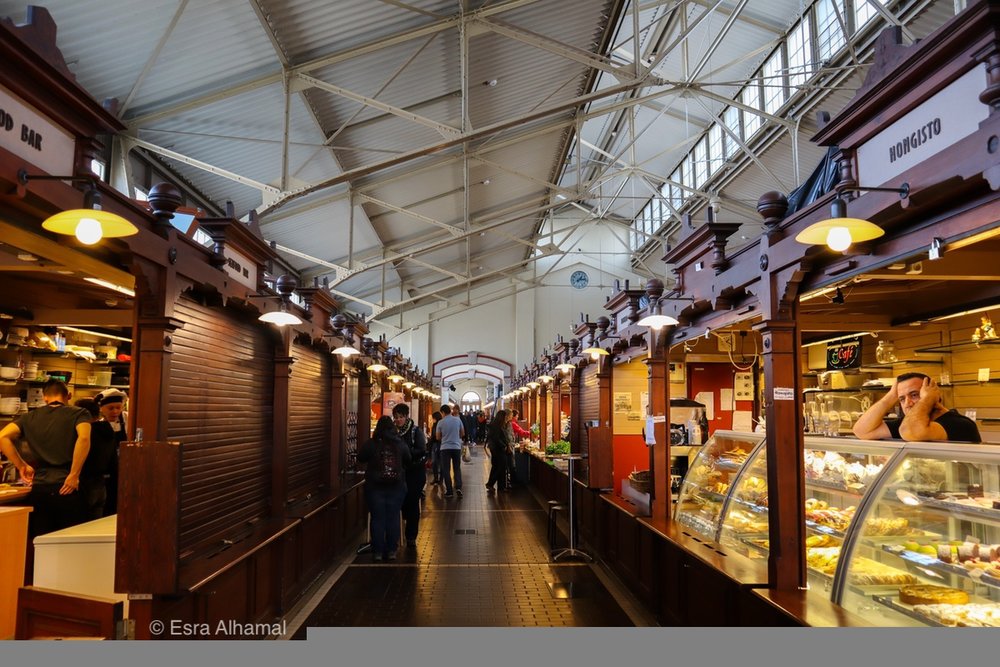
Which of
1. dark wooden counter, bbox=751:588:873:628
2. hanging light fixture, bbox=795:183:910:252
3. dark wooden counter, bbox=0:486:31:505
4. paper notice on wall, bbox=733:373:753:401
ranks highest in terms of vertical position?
hanging light fixture, bbox=795:183:910:252

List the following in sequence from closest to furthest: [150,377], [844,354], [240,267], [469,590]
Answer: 1. [150,377]
2. [240,267]
3. [469,590]
4. [844,354]

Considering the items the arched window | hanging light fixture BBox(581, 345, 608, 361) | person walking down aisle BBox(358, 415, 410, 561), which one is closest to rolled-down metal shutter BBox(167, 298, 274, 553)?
person walking down aisle BBox(358, 415, 410, 561)

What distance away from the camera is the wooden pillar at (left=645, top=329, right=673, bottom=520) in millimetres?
6367

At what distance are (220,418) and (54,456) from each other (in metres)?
1.41

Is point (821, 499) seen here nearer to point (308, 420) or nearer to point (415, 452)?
point (415, 452)

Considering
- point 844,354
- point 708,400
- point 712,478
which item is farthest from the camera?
point 708,400

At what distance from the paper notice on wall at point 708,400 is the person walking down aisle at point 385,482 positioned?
14.5ft

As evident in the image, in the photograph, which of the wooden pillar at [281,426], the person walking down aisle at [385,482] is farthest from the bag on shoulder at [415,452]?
the wooden pillar at [281,426]

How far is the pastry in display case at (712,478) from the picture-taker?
225 inches

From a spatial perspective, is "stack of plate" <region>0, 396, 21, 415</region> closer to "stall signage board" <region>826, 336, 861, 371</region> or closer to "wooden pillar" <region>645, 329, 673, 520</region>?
"wooden pillar" <region>645, 329, 673, 520</region>

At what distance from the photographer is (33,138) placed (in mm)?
2799

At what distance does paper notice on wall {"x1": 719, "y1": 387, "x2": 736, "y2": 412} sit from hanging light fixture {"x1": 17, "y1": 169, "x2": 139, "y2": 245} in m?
8.56

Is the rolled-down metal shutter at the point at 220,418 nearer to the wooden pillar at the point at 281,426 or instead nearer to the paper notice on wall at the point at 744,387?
the wooden pillar at the point at 281,426

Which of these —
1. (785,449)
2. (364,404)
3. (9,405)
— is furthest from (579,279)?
(785,449)
